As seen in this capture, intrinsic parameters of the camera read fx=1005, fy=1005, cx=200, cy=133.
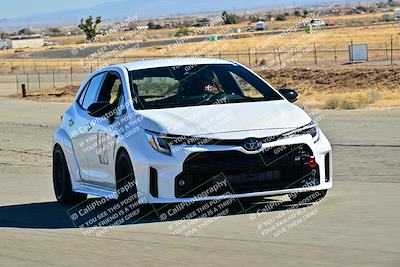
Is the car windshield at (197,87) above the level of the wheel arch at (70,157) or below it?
above

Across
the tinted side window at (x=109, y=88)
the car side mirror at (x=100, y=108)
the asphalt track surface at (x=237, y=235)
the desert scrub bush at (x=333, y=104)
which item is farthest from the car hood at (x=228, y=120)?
the desert scrub bush at (x=333, y=104)

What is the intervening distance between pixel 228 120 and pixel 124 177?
1.18 metres

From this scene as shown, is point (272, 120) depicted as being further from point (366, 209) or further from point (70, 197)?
point (70, 197)

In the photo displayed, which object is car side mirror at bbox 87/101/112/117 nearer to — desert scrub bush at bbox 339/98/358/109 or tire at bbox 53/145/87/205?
tire at bbox 53/145/87/205

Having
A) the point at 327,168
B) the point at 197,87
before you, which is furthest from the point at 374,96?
the point at 327,168

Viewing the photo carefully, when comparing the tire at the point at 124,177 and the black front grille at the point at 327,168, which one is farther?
the black front grille at the point at 327,168

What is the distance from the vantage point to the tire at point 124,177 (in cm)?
959

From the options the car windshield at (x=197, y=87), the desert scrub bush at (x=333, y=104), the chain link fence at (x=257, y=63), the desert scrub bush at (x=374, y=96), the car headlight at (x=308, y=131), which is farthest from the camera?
the chain link fence at (x=257, y=63)

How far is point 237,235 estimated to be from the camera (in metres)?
8.32

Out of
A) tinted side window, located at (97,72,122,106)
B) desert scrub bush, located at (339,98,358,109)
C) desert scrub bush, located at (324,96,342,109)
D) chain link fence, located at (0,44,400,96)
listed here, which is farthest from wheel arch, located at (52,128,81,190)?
chain link fence, located at (0,44,400,96)

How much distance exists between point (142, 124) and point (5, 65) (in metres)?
89.9

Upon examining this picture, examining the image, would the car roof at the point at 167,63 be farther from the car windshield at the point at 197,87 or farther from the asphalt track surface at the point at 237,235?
the asphalt track surface at the point at 237,235

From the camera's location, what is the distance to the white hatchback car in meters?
9.23

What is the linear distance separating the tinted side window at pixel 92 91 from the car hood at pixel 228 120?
5.04 feet
